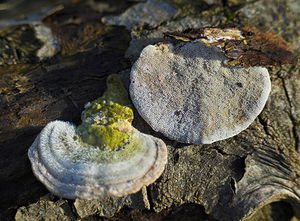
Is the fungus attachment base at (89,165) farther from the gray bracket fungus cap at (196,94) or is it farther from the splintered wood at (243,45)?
the splintered wood at (243,45)

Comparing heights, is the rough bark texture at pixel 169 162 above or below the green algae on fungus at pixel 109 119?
below

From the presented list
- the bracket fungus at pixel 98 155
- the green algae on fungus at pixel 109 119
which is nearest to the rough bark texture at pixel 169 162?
the green algae on fungus at pixel 109 119

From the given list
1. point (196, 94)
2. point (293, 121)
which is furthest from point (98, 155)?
point (293, 121)

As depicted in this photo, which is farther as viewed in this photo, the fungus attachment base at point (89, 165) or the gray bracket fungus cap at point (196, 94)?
the gray bracket fungus cap at point (196, 94)

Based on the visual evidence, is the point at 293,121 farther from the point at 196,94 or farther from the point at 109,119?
the point at 109,119

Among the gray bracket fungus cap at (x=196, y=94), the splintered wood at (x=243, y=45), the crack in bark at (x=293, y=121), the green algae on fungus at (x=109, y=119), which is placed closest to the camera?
the green algae on fungus at (x=109, y=119)

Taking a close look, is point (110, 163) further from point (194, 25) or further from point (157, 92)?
point (194, 25)

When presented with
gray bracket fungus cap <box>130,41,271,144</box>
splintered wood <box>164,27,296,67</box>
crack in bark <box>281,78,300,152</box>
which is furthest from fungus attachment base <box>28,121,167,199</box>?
crack in bark <box>281,78,300,152</box>
